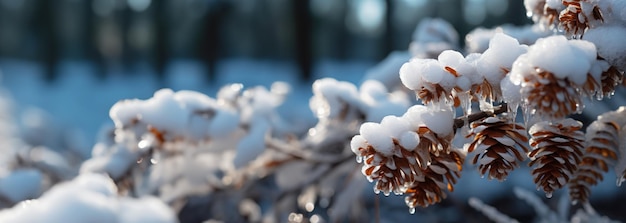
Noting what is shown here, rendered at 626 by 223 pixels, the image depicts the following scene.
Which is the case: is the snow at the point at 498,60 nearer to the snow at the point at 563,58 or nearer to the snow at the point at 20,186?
the snow at the point at 563,58

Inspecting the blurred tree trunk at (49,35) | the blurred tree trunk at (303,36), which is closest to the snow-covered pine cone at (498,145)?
the blurred tree trunk at (303,36)

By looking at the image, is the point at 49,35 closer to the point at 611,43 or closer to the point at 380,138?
the point at 380,138

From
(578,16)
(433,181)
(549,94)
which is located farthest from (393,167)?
(578,16)

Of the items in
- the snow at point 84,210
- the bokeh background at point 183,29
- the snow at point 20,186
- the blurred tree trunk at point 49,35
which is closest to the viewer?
the snow at point 84,210

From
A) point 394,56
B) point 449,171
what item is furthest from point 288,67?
point 449,171

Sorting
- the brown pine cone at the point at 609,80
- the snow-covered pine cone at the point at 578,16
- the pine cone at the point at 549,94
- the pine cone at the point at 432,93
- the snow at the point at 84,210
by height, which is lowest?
the brown pine cone at the point at 609,80

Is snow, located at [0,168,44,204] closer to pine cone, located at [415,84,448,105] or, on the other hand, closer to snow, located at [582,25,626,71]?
pine cone, located at [415,84,448,105]

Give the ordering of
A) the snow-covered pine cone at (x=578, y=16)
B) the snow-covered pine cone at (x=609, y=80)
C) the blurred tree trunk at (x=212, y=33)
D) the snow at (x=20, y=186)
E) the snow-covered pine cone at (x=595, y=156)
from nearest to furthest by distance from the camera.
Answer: the snow-covered pine cone at (x=609, y=80)
the snow-covered pine cone at (x=578, y=16)
the snow-covered pine cone at (x=595, y=156)
the snow at (x=20, y=186)
the blurred tree trunk at (x=212, y=33)

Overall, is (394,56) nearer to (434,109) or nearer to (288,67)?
(434,109)
